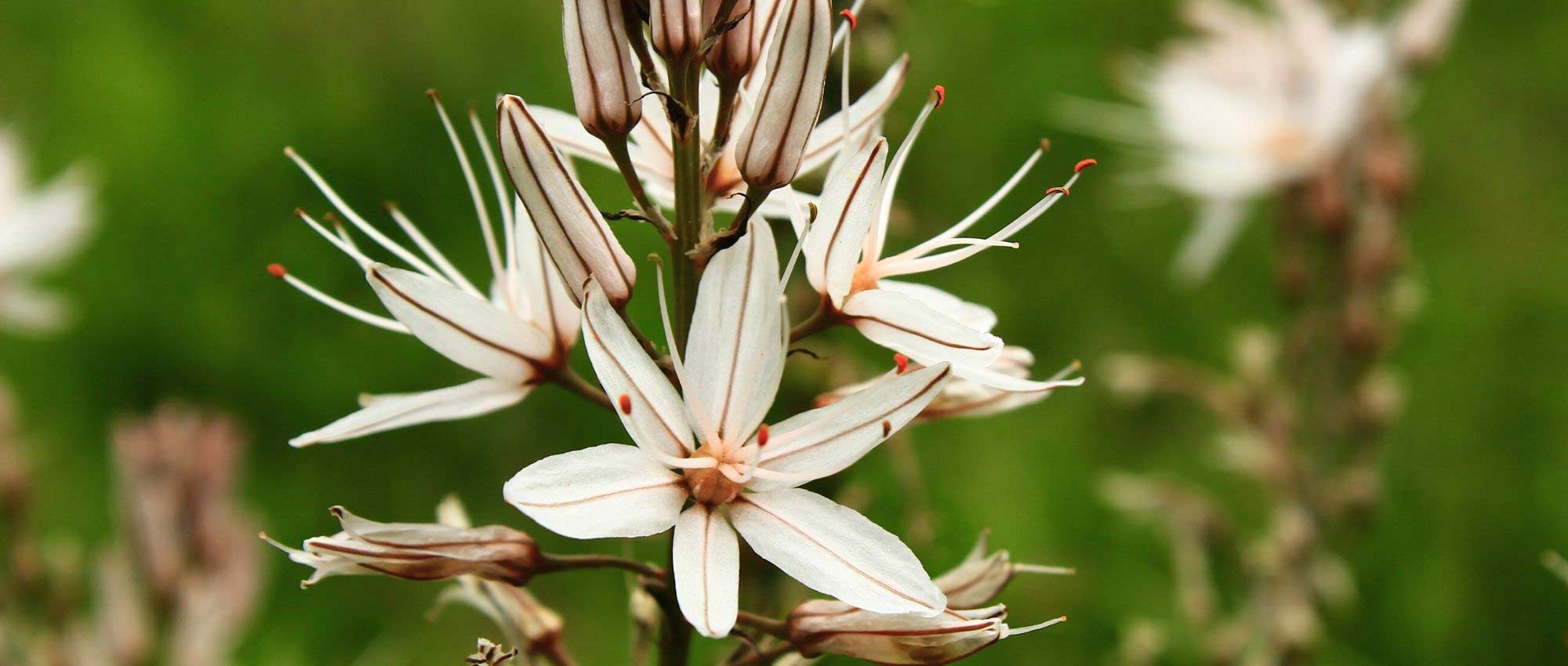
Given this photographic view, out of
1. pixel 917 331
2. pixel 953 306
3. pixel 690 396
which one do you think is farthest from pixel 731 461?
pixel 953 306

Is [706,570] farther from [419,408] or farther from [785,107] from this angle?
[785,107]

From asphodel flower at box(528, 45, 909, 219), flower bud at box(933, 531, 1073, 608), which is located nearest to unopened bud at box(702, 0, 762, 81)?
asphodel flower at box(528, 45, 909, 219)

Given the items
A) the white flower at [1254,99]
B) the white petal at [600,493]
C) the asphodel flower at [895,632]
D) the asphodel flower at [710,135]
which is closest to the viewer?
the white petal at [600,493]

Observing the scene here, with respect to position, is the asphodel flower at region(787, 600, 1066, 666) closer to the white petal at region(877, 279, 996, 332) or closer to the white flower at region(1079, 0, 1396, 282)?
the white petal at region(877, 279, 996, 332)

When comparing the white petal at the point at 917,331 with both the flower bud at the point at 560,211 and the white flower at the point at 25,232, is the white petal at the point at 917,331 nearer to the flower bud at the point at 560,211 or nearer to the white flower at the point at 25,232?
the flower bud at the point at 560,211

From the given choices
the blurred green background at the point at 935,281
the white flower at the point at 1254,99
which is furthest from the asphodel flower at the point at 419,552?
the white flower at the point at 1254,99

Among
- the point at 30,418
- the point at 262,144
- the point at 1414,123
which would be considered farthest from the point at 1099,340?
the point at 30,418

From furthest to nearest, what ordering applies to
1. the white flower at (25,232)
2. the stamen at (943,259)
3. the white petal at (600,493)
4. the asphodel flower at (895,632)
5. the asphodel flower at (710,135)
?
the white flower at (25,232) → the asphodel flower at (710,135) → the stamen at (943,259) → the asphodel flower at (895,632) → the white petal at (600,493)
